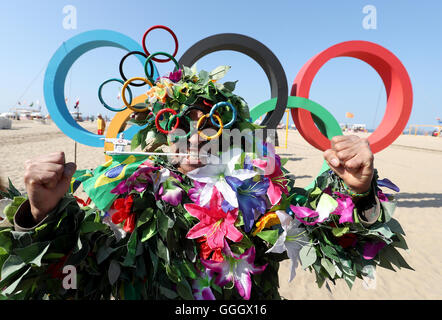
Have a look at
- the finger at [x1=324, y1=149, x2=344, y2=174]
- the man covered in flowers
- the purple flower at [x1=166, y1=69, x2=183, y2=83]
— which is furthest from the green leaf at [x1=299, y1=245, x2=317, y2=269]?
the purple flower at [x1=166, y1=69, x2=183, y2=83]

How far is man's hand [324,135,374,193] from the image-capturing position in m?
0.84

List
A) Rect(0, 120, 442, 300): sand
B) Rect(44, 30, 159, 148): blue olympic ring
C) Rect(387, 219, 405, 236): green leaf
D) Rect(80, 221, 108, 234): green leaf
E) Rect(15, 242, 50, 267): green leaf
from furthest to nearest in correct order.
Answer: Rect(44, 30, 159, 148): blue olympic ring
Rect(0, 120, 442, 300): sand
Rect(387, 219, 405, 236): green leaf
Rect(80, 221, 108, 234): green leaf
Rect(15, 242, 50, 267): green leaf

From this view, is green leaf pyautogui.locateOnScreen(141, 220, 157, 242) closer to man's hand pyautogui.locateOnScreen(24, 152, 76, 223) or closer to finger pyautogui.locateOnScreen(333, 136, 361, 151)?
man's hand pyautogui.locateOnScreen(24, 152, 76, 223)

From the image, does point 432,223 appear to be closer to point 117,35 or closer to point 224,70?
point 224,70

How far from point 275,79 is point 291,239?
240 cm

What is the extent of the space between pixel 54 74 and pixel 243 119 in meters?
3.19

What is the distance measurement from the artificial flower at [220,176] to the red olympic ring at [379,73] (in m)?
2.74

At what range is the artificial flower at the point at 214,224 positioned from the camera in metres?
0.90

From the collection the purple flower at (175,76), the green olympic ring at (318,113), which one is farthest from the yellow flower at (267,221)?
the green olympic ring at (318,113)

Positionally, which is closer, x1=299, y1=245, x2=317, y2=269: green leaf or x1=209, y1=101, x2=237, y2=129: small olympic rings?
x1=299, y1=245, x2=317, y2=269: green leaf

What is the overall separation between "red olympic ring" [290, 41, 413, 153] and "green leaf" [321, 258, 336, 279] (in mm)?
2721

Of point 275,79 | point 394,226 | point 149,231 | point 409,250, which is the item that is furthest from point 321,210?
point 409,250

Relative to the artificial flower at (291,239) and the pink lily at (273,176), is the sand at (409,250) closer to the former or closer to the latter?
the artificial flower at (291,239)

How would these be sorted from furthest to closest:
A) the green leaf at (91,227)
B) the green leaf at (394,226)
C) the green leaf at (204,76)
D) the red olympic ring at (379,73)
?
the red olympic ring at (379,73)
the green leaf at (204,76)
the green leaf at (394,226)
the green leaf at (91,227)
